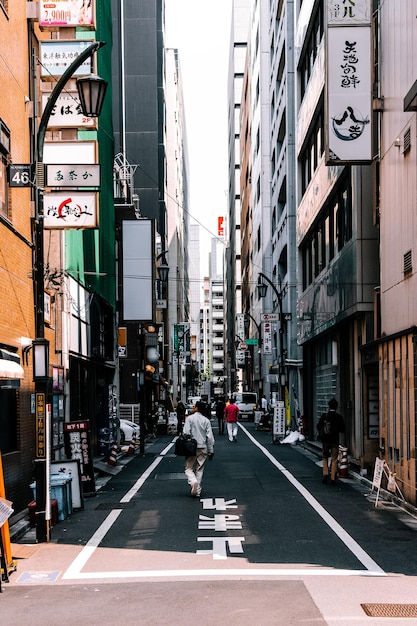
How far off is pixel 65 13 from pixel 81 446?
31.1 feet

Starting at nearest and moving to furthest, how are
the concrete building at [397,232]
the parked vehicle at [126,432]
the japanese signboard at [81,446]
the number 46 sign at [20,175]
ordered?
the number 46 sign at [20,175] < the concrete building at [397,232] < the japanese signboard at [81,446] < the parked vehicle at [126,432]

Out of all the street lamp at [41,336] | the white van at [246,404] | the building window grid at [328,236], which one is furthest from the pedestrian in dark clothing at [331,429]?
the white van at [246,404]

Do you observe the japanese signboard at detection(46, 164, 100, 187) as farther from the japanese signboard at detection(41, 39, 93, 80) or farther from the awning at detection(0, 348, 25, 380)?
the japanese signboard at detection(41, 39, 93, 80)

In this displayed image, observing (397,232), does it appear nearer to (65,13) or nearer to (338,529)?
(338,529)

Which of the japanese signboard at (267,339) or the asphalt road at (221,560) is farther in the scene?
the japanese signboard at (267,339)

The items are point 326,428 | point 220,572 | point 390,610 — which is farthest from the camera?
point 326,428

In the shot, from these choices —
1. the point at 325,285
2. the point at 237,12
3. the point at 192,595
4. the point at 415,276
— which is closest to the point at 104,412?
the point at 325,285

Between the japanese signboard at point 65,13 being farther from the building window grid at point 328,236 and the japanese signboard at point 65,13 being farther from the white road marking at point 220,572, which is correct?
the white road marking at point 220,572

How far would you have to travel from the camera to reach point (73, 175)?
51.5 ft

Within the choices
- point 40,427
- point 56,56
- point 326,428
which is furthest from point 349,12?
point 40,427

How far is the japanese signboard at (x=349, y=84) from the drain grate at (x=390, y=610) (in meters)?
13.0

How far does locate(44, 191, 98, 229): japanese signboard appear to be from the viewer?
17.0 m

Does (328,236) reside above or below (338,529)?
above

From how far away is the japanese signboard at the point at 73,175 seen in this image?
15.4 m
